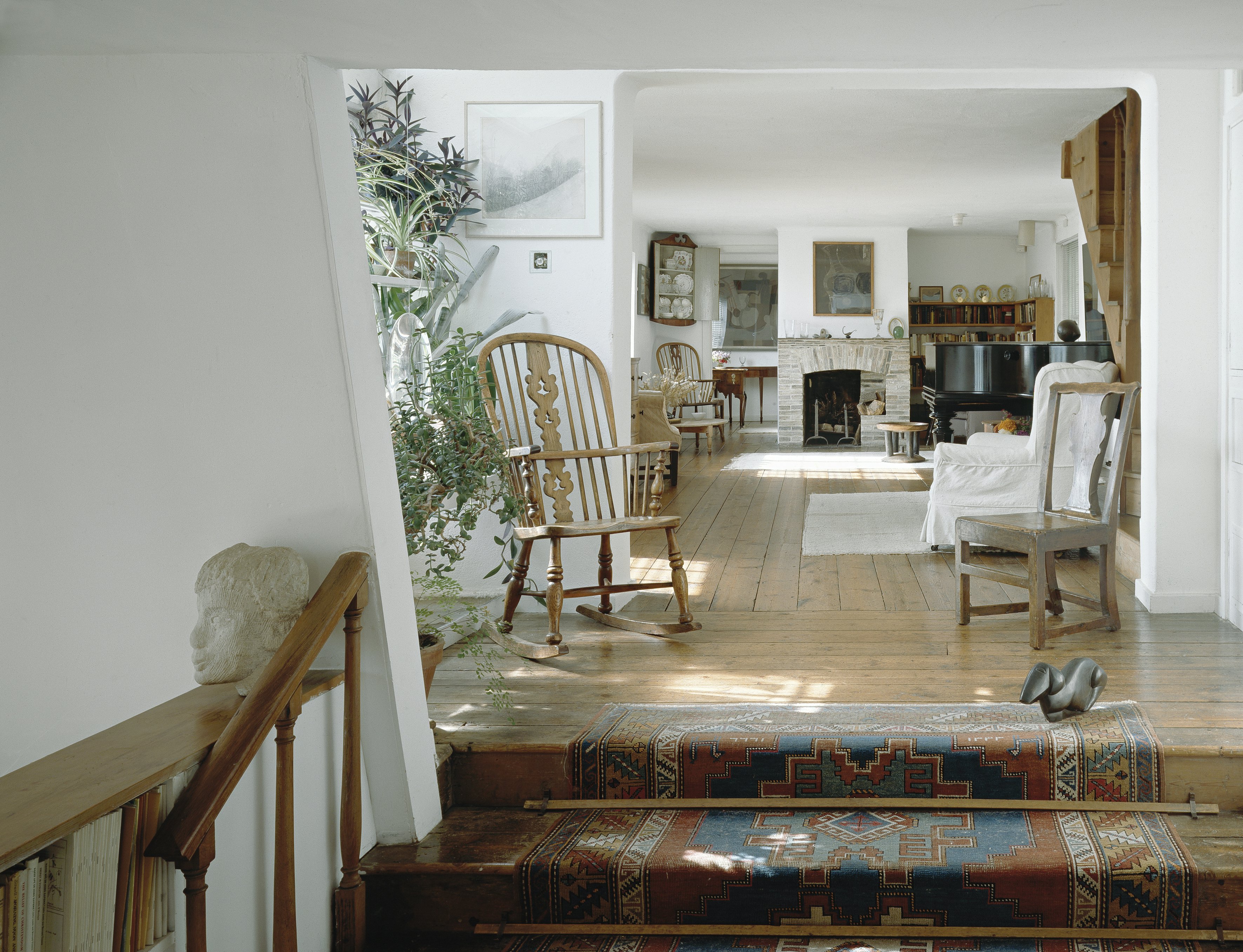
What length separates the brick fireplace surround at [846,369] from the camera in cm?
1164

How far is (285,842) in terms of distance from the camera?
1872 millimetres

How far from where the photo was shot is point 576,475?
457 centimetres

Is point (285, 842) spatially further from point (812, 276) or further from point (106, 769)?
point (812, 276)

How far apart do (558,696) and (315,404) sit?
1.24m

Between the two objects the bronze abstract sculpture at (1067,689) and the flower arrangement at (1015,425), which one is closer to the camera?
the bronze abstract sculpture at (1067,689)

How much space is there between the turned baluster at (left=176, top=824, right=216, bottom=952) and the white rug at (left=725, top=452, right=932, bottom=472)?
7.57m

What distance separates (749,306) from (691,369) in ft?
4.57

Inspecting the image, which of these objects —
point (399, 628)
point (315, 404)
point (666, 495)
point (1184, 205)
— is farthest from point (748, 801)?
point (666, 495)

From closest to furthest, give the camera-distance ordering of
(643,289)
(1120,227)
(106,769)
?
(106,769)
(1120,227)
(643,289)

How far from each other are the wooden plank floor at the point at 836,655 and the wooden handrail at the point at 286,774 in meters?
0.48

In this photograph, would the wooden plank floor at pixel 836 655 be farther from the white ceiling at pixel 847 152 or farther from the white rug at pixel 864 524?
the white ceiling at pixel 847 152

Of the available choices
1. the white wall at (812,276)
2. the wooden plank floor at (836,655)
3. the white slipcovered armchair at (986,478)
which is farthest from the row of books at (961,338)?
the wooden plank floor at (836,655)

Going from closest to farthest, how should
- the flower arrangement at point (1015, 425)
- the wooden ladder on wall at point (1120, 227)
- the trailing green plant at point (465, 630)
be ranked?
the trailing green plant at point (465, 630) < the wooden ladder on wall at point (1120, 227) < the flower arrangement at point (1015, 425)

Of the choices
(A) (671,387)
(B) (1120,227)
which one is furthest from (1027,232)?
(B) (1120,227)
